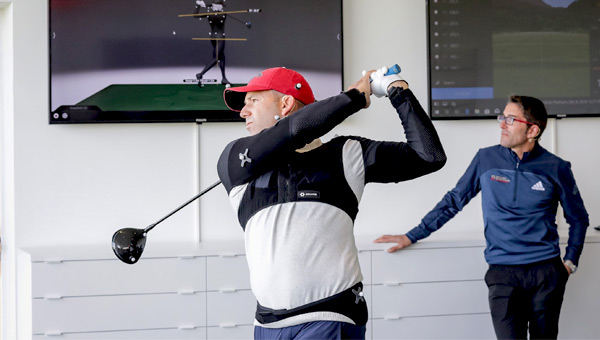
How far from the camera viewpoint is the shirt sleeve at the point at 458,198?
3.54 meters

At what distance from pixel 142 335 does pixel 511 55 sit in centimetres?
270

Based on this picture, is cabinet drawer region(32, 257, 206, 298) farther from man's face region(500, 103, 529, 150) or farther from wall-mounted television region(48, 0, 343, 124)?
man's face region(500, 103, 529, 150)

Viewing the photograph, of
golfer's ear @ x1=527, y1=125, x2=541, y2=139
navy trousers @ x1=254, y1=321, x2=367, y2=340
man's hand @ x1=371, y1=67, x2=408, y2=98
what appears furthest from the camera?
golfer's ear @ x1=527, y1=125, x2=541, y2=139

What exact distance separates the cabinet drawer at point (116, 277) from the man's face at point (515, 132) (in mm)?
1657

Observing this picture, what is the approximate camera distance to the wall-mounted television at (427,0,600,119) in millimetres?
4180

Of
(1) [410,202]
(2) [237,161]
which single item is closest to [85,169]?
(1) [410,202]

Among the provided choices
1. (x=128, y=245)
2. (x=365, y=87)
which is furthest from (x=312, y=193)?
(x=128, y=245)

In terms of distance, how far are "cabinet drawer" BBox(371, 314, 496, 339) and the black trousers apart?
1.91 ft

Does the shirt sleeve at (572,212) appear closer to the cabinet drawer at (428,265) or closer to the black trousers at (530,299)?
the black trousers at (530,299)

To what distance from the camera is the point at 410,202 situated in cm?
425

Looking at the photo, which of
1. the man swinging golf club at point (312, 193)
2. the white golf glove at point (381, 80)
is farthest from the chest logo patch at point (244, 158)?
the white golf glove at point (381, 80)

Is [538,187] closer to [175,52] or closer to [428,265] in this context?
[428,265]

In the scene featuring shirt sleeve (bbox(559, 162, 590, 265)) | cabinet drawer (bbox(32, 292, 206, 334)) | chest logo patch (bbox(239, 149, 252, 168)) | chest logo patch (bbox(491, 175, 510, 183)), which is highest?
chest logo patch (bbox(239, 149, 252, 168))

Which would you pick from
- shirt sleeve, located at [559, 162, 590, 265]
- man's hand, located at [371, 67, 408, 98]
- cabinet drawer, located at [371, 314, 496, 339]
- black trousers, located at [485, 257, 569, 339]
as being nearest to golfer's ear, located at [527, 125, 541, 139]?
shirt sleeve, located at [559, 162, 590, 265]
